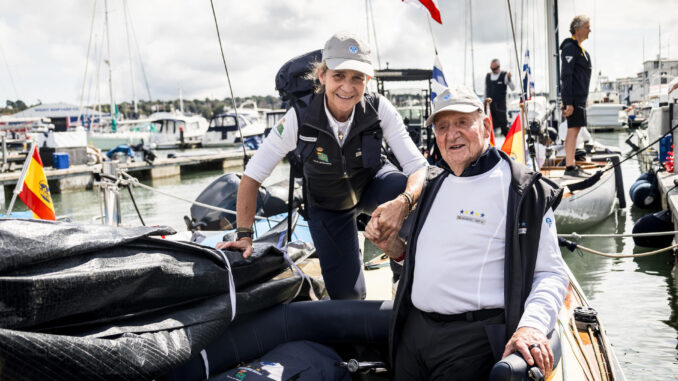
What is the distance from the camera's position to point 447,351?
2094 millimetres

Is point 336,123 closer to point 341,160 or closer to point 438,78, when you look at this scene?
Result: point 341,160

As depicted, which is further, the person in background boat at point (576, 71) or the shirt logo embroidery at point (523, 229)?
the person in background boat at point (576, 71)

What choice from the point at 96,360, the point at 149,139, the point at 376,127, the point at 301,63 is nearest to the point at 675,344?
the point at 376,127

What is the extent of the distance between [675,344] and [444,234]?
3725 mm

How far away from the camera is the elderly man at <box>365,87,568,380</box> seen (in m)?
1.98

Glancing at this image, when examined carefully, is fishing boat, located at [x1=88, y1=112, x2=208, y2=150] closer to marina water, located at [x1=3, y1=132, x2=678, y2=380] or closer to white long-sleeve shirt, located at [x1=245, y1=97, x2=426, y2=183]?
marina water, located at [x1=3, y1=132, x2=678, y2=380]

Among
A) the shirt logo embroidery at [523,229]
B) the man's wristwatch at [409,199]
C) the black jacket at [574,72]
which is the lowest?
the shirt logo embroidery at [523,229]

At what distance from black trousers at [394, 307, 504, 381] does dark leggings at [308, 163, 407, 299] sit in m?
1.00

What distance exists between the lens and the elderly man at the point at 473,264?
198 centimetres

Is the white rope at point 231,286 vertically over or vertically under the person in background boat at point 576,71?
under

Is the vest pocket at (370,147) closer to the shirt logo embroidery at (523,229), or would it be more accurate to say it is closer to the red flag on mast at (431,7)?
the shirt logo embroidery at (523,229)

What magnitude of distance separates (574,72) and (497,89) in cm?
379

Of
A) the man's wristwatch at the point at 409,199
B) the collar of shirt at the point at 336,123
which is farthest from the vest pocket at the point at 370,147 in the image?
the man's wristwatch at the point at 409,199

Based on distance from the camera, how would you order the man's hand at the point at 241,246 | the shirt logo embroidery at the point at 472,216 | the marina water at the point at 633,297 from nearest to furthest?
1. the shirt logo embroidery at the point at 472,216
2. the man's hand at the point at 241,246
3. the marina water at the point at 633,297
